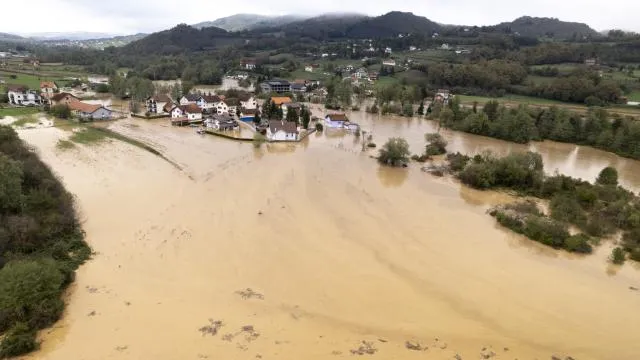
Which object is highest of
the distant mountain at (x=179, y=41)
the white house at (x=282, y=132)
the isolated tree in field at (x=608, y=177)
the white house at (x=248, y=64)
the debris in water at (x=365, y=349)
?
the distant mountain at (x=179, y=41)

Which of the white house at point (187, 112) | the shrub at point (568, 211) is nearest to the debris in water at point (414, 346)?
the shrub at point (568, 211)

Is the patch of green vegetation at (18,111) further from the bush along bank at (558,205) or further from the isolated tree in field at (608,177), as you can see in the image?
the isolated tree in field at (608,177)

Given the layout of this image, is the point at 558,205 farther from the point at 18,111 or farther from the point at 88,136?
the point at 18,111

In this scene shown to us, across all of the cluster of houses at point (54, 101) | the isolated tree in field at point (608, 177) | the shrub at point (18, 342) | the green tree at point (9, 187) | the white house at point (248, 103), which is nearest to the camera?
the shrub at point (18, 342)

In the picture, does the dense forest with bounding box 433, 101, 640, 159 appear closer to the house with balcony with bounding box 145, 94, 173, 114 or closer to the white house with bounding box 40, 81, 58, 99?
the house with balcony with bounding box 145, 94, 173, 114

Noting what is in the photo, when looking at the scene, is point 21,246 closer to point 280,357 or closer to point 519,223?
point 280,357

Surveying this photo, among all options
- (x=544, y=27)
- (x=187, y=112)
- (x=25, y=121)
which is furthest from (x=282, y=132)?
(x=544, y=27)
